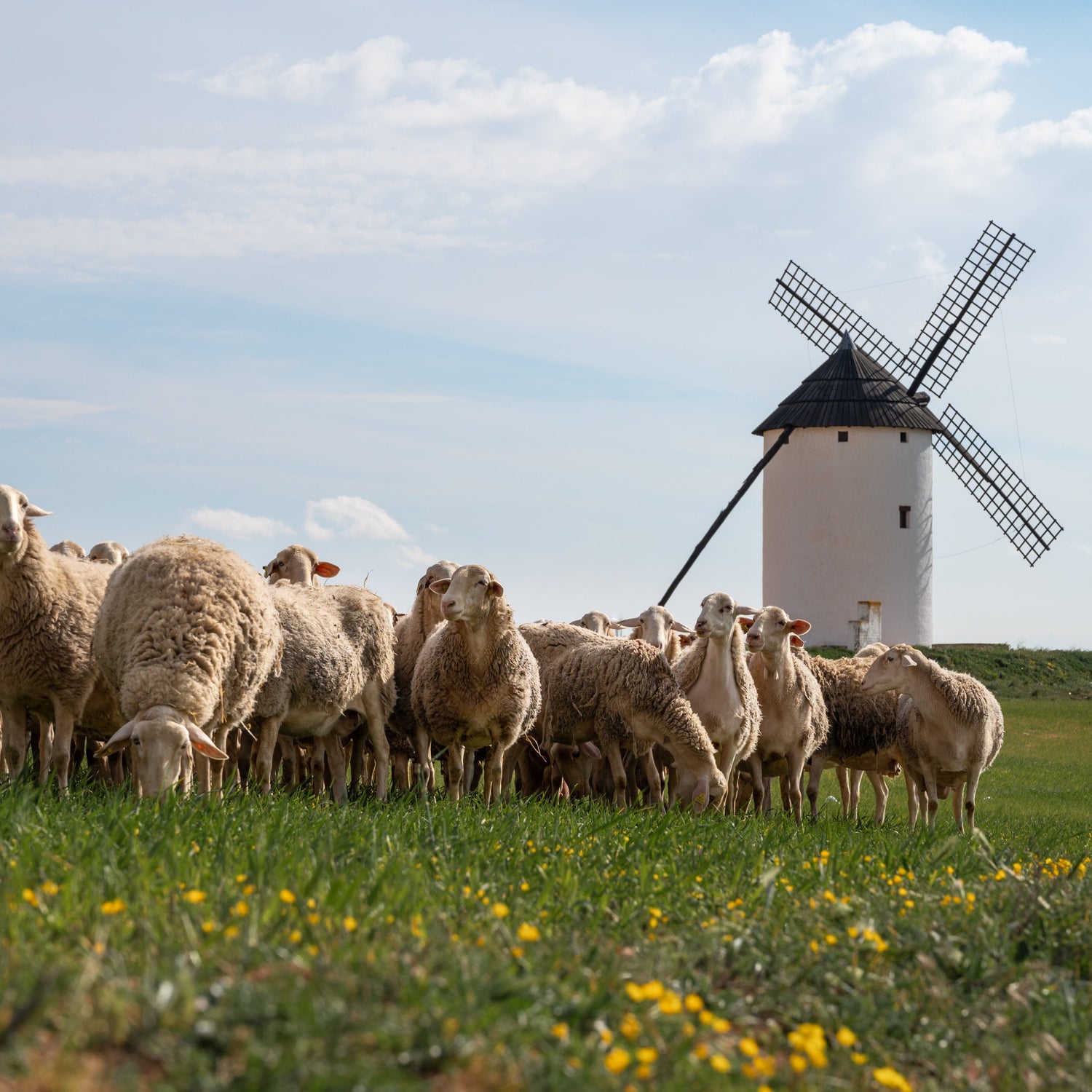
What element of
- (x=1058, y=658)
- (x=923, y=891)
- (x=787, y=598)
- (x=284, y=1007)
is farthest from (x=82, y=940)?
(x=1058, y=658)

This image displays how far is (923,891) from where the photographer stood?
600cm

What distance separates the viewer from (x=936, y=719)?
45.6 feet

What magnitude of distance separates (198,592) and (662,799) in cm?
439

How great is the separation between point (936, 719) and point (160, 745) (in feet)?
29.6

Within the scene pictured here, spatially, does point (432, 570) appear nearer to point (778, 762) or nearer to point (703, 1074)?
point (778, 762)

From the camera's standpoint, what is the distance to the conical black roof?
132ft

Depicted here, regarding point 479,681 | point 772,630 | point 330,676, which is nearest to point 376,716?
point 330,676

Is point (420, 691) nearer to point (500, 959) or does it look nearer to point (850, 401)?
point (500, 959)

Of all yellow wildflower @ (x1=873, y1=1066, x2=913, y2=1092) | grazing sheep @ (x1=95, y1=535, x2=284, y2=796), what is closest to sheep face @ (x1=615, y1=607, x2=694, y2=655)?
grazing sheep @ (x1=95, y1=535, x2=284, y2=796)

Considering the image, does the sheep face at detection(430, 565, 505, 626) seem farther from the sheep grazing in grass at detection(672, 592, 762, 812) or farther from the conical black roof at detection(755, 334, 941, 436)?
the conical black roof at detection(755, 334, 941, 436)

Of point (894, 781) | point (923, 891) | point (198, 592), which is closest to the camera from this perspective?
point (923, 891)

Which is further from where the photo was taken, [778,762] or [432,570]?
[778,762]

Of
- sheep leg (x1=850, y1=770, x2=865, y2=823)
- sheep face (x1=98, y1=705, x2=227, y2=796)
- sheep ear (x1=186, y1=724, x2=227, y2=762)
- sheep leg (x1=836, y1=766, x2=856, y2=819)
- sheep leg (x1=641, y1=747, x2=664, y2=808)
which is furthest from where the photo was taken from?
sheep leg (x1=850, y1=770, x2=865, y2=823)

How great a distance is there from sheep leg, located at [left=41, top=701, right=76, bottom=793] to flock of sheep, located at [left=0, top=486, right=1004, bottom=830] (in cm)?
2
